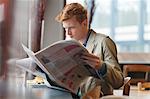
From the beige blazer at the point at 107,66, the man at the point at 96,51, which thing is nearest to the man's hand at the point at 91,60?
the man at the point at 96,51

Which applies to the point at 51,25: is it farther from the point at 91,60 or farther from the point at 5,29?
the point at 5,29

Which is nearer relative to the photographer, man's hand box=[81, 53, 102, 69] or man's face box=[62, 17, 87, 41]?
man's hand box=[81, 53, 102, 69]

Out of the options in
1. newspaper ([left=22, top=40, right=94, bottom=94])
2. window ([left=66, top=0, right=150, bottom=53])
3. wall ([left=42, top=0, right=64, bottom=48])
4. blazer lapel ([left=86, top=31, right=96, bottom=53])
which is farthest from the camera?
window ([left=66, top=0, right=150, bottom=53])

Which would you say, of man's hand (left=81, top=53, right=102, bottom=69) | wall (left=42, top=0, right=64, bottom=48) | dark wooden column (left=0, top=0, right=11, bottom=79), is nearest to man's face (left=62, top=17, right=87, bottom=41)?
man's hand (left=81, top=53, right=102, bottom=69)

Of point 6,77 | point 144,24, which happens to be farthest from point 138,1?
point 6,77

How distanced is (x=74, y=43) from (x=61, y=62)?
108 millimetres

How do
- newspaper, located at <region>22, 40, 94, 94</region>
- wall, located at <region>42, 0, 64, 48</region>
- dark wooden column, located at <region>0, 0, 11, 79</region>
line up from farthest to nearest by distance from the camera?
1. wall, located at <region>42, 0, 64, 48</region>
2. newspaper, located at <region>22, 40, 94, 94</region>
3. dark wooden column, located at <region>0, 0, 11, 79</region>

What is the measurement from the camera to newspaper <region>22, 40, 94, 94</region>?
1097 millimetres

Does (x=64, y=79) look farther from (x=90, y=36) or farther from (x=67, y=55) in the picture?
(x=90, y=36)

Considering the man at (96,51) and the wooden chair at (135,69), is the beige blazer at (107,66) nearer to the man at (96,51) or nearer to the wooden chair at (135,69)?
the man at (96,51)

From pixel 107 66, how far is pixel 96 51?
1.06 ft

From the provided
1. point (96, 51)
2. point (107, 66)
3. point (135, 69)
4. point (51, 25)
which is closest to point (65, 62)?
point (107, 66)

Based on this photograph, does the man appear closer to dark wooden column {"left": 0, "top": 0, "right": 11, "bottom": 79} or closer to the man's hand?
the man's hand

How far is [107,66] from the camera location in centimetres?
133
